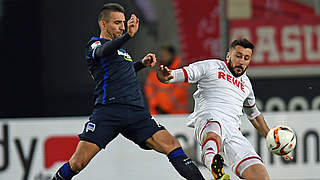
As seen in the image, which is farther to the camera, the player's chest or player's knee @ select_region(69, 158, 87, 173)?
the player's chest

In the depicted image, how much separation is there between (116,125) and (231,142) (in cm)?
102

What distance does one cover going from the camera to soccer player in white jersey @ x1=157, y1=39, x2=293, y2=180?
7043 mm

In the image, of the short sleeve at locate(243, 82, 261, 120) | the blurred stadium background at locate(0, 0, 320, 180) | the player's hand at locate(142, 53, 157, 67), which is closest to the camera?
the player's hand at locate(142, 53, 157, 67)

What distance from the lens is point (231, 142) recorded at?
7.16 meters

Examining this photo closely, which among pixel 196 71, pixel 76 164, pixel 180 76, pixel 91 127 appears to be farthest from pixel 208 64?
pixel 76 164

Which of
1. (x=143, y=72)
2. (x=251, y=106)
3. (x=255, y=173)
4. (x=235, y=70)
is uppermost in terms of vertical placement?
(x=235, y=70)

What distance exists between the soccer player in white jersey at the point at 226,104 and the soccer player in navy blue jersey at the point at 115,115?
31 centimetres

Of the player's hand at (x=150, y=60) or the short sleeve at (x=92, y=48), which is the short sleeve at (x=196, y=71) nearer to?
the player's hand at (x=150, y=60)

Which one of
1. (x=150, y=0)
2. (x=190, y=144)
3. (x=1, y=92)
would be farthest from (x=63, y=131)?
(x=150, y=0)

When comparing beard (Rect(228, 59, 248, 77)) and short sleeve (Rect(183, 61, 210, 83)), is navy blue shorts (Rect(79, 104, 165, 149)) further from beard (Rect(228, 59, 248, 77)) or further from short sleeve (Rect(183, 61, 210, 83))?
beard (Rect(228, 59, 248, 77))

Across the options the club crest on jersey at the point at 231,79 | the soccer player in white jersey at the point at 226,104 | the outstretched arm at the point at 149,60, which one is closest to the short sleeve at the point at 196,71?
the soccer player in white jersey at the point at 226,104

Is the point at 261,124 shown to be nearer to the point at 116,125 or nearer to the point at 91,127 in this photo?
the point at 116,125

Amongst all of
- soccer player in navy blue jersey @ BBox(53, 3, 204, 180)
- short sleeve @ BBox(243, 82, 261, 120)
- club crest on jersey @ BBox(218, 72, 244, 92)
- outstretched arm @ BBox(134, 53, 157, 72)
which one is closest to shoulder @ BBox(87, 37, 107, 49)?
soccer player in navy blue jersey @ BBox(53, 3, 204, 180)

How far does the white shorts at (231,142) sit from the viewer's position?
7.08m
